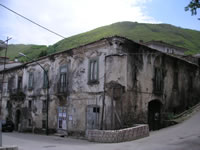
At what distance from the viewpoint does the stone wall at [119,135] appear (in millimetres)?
14102

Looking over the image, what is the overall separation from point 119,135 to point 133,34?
107318 millimetres

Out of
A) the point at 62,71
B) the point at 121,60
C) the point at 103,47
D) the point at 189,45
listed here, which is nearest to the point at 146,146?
the point at 121,60

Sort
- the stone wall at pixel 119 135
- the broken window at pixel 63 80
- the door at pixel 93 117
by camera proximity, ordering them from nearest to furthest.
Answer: the stone wall at pixel 119 135 < the door at pixel 93 117 < the broken window at pixel 63 80

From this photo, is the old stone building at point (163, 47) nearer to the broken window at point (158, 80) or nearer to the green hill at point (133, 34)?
the broken window at point (158, 80)

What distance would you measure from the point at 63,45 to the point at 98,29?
29.2m

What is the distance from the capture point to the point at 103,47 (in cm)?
1788

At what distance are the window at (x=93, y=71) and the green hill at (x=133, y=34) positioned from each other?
90.6m

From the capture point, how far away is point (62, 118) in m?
21.1

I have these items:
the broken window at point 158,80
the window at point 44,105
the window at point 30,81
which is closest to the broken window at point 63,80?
the window at point 44,105

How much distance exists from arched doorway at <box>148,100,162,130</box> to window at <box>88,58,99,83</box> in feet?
16.5

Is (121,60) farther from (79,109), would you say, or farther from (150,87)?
(79,109)

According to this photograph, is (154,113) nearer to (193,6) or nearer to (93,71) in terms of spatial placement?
(93,71)

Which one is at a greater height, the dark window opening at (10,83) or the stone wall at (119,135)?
the dark window opening at (10,83)

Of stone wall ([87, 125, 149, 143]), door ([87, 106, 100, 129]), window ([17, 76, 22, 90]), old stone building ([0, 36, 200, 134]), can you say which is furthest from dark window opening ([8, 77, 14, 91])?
stone wall ([87, 125, 149, 143])
